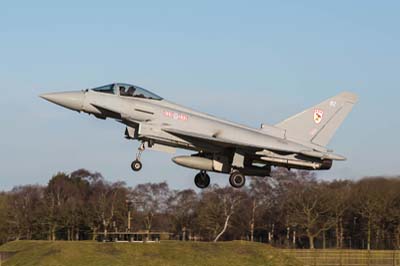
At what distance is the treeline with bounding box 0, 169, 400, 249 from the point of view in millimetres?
80312

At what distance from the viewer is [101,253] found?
65438mm

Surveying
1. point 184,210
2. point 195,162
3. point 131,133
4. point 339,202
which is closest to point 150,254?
point 339,202

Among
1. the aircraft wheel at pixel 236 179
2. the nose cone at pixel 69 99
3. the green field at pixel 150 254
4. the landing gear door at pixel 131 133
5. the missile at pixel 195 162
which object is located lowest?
the green field at pixel 150 254

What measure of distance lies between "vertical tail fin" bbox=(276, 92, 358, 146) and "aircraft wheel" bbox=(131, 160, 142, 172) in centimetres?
791

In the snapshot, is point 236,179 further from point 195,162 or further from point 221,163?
point 195,162

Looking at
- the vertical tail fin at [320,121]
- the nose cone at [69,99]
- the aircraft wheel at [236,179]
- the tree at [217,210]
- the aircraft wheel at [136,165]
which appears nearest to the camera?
the aircraft wheel at [136,165]

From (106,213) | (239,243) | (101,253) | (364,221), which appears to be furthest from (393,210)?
(106,213)

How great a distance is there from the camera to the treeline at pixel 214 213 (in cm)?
8031

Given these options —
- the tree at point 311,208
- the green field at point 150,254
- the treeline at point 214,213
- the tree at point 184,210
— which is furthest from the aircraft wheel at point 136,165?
the tree at point 184,210

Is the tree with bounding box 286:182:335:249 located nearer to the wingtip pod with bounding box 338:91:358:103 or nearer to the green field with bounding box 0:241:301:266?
the green field with bounding box 0:241:301:266

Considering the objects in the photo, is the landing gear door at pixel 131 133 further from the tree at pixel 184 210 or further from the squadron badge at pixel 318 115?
the tree at pixel 184 210

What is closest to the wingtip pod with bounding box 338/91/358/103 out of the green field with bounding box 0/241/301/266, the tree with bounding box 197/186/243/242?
the green field with bounding box 0/241/301/266

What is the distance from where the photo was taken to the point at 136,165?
120 ft

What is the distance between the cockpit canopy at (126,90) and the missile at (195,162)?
3.21m
